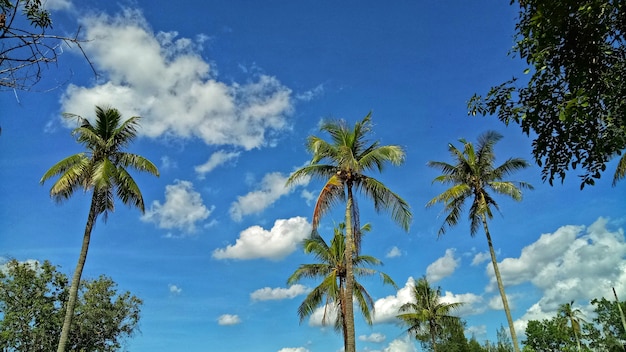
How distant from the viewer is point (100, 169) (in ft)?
55.8

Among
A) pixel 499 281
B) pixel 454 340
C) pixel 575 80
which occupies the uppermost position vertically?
pixel 454 340

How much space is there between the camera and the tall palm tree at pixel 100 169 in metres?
17.1

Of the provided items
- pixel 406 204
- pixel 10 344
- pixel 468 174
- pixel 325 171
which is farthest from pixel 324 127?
pixel 10 344

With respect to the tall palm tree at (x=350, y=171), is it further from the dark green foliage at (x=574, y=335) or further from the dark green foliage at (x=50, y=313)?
the dark green foliage at (x=574, y=335)

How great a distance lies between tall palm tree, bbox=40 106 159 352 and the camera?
56.0 ft

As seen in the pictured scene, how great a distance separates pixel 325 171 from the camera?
60.2 feet

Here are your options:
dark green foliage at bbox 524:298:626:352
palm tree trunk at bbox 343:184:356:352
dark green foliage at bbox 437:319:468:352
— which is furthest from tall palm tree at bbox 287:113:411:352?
dark green foliage at bbox 524:298:626:352

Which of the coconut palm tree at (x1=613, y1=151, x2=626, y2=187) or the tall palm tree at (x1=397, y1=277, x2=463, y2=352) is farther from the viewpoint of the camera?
the tall palm tree at (x1=397, y1=277, x2=463, y2=352)

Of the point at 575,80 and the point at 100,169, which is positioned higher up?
the point at 100,169

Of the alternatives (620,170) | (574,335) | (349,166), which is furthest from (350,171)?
(574,335)

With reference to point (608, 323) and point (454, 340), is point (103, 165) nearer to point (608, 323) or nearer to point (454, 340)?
point (454, 340)

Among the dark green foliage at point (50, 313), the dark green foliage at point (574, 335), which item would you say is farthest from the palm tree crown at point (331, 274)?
the dark green foliage at point (574, 335)

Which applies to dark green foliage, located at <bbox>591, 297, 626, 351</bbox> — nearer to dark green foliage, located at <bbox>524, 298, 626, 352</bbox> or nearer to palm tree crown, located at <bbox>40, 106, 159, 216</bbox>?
dark green foliage, located at <bbox>524, 298, 626, 352</bbox>

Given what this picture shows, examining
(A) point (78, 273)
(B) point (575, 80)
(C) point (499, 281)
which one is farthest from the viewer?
(C) point (499, 281)
